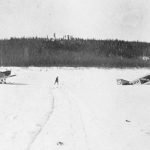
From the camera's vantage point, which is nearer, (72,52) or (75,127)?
(75,127)

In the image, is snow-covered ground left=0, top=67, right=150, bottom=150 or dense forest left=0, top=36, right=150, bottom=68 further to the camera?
dense forest left=0, top=36, right=150, bottom=68

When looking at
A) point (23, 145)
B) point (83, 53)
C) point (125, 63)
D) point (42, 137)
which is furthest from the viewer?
point (83, 53)

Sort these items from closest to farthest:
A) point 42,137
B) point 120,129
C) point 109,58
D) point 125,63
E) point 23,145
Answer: point 23,145, point 42,137, point 120,129, point 125,63, point 109,58

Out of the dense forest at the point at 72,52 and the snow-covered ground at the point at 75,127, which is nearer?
the snow-covered ground at the point at 75,127

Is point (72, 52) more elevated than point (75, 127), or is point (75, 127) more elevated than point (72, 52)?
point (72, 52)

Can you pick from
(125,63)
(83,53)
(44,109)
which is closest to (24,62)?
(83,53)

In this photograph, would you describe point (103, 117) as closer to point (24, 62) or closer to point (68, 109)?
point (68, 109)

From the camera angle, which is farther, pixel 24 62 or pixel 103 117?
pixel 24 62
